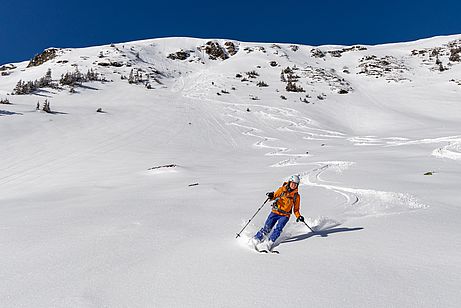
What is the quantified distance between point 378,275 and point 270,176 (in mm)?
5381

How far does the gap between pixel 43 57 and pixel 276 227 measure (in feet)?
142

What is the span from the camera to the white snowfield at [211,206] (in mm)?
2796

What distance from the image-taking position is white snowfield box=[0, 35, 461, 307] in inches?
110

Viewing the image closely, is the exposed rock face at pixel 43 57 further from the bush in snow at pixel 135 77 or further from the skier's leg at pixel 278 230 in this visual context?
the skier's leg at pixel 278 230

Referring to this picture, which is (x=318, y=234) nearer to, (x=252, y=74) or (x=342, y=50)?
(x=252, y=74)

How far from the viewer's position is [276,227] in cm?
428

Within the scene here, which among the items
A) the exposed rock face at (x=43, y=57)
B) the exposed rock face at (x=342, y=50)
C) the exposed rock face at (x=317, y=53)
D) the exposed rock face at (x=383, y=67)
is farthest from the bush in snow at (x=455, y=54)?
the exposed rock face at (x=43, y=57)

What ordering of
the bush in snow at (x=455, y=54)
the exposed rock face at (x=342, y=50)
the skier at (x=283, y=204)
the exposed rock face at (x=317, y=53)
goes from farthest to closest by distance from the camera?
the exposed rock face at (x=342, y=50)
the exposed rock face at (x=317, y=53)
the bush in snow at (x=455, y=54)
the skier at (x=283, y=204)

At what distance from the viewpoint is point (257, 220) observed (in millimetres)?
5105

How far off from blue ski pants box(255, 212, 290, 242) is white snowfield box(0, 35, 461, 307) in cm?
20

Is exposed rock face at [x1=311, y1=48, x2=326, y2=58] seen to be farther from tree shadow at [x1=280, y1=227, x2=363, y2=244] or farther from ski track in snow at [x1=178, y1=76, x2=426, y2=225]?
tree shadow at [x1=280, y1=227, x2=363, y2=244]

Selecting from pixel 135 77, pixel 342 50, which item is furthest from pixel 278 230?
pixel 342 50

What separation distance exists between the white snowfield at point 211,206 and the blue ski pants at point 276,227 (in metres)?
0.20

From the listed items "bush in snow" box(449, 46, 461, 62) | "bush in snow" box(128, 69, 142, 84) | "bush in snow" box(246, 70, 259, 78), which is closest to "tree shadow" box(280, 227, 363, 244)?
"bush in snow" box(128, 69, 142, 84)
